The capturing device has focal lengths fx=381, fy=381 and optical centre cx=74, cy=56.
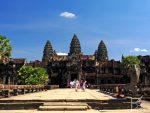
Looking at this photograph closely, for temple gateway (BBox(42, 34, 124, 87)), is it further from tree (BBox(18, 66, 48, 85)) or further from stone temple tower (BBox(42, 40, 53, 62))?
tree (BBox(18, 66, 48, 85))

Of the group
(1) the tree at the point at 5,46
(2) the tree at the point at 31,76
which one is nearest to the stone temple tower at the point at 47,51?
(2) the tree at the point at 31,76

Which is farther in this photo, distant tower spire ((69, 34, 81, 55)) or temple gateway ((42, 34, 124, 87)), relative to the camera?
distant tower spire ((69, 34, 81, 55))

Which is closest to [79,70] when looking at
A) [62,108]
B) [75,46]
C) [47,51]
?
[75,46]

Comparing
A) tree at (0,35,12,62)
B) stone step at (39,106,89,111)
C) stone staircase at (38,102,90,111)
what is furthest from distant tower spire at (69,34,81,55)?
stone step at (39,106,89,111)

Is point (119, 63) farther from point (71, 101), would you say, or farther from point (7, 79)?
point (71, 101)

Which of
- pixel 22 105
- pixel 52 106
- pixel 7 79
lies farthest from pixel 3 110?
pixel 7 79

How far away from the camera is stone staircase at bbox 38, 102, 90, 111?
57.9ft

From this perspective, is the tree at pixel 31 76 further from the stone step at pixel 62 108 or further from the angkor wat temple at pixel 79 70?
the stone step at pixel 62 108

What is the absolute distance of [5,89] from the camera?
28.6 metres

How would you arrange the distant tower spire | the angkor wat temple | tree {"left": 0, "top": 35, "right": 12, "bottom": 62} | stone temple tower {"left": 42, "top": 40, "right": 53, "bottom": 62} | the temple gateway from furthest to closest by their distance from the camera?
stone temple tower {"left": 42, "top": 40, "right": 53, "bottom": 62}
the distant tower spire
the temple gateway
the angkor wat temple
tree {"left": 0, "top": 35, "right": 12, "bottom": 62}

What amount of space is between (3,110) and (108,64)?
120 m

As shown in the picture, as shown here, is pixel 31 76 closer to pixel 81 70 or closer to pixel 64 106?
pixel 81 70

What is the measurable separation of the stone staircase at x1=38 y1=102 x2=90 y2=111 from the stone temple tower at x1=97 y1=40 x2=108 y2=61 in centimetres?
14828

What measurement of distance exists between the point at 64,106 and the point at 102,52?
151 meters
